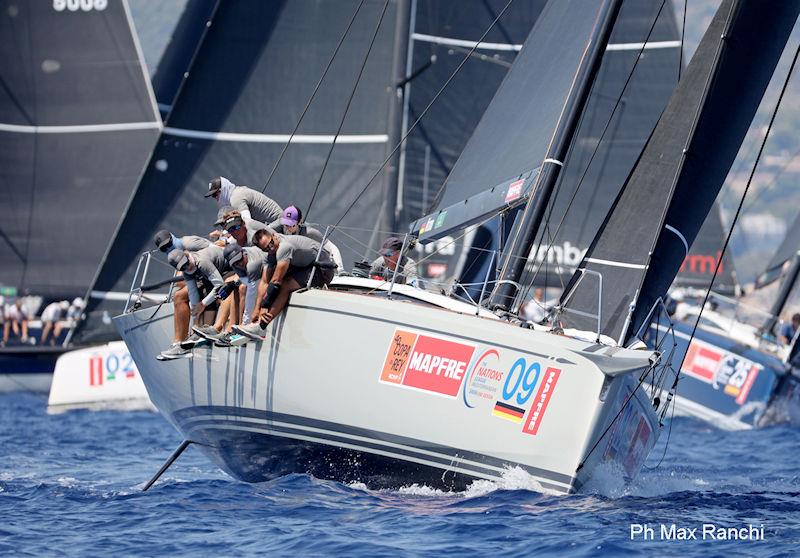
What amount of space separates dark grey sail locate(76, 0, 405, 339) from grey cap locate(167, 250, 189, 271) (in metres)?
7.36

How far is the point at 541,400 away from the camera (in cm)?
791

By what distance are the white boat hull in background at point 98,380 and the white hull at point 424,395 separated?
8.65 m

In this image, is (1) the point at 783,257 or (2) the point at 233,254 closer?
(2) the point at 233,254

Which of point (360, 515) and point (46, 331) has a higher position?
point (360, 515)

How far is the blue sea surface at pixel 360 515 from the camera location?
7039mm

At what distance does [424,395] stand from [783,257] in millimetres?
13490

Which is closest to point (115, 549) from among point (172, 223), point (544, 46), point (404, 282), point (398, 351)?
point (398, 351)

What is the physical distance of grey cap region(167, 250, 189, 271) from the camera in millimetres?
8797

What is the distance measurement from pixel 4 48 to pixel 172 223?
5.43 meters

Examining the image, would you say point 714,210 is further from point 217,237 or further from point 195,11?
point 217,237

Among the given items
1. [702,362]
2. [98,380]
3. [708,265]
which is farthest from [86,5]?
[702,362]

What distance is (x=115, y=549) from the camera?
7066mm

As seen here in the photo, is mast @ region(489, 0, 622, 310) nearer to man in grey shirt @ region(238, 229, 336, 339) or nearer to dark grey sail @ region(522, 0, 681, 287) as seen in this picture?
man in grey shirt @ region(238, 229, 336, 339)

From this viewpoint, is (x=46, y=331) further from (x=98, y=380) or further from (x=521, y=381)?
(x=521, y=381)
